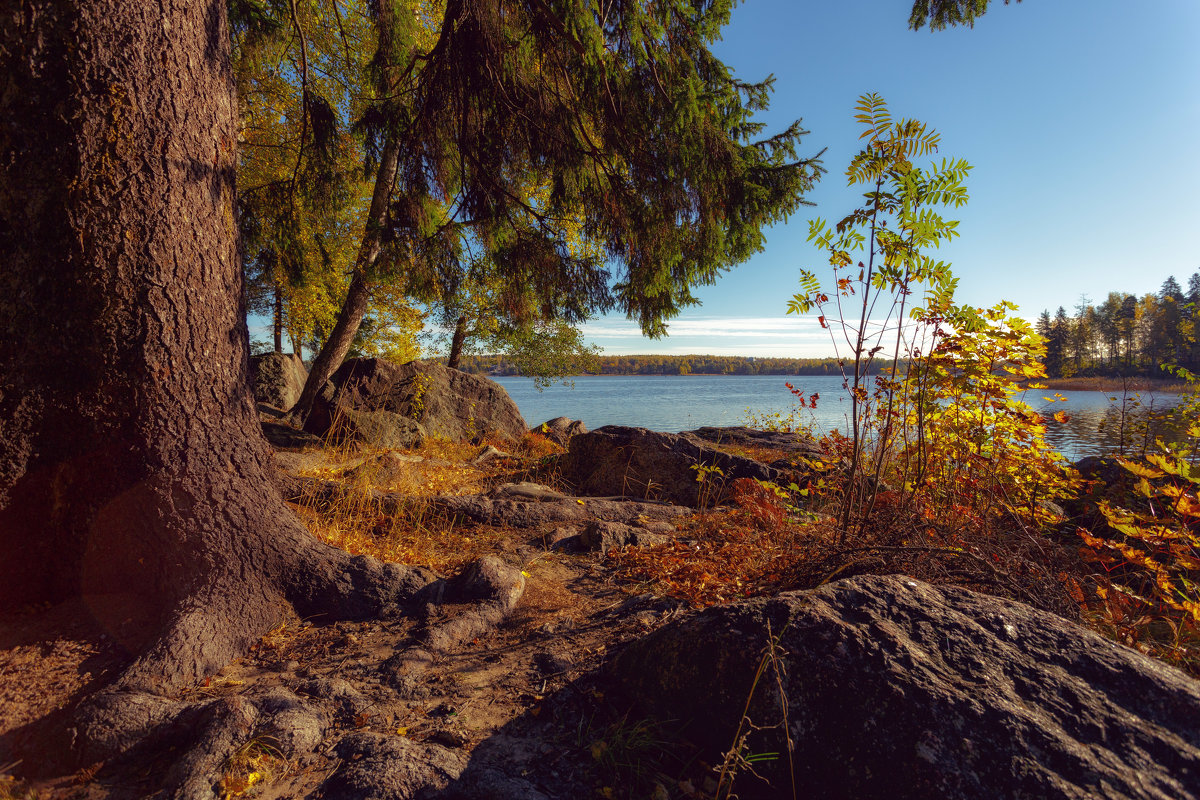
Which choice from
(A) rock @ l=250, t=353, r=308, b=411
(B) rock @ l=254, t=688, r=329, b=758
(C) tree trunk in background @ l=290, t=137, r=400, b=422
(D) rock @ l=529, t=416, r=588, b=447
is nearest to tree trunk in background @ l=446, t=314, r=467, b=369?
(A) rock @ l=250, t=353, r=308, b=411

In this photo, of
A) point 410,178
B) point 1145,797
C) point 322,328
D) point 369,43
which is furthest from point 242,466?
point 322,328

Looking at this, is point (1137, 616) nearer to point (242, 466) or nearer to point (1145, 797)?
point (1145, 797)

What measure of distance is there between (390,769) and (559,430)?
9.52 m

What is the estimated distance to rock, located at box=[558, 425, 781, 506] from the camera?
580 centimetres

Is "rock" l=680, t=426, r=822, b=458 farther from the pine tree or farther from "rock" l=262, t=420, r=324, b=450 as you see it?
"rock" l=262, t=420, r=324, b=450

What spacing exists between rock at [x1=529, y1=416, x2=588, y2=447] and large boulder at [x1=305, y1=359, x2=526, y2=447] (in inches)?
19.8

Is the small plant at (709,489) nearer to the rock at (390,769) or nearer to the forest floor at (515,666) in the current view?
the forest floor at (515,666)

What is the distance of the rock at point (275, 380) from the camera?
40.3 feet

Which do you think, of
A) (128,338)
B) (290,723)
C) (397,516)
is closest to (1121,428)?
(397,516)

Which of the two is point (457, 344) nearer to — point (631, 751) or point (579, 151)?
point (579, 151)

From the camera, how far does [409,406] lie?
952cm

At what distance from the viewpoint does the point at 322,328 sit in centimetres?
1491

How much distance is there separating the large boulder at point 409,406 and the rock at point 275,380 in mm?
3761

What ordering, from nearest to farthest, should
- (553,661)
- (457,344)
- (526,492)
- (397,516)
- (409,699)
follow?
(409,699)
(553,661)
(397,516)
(526,492)
(457,344)
